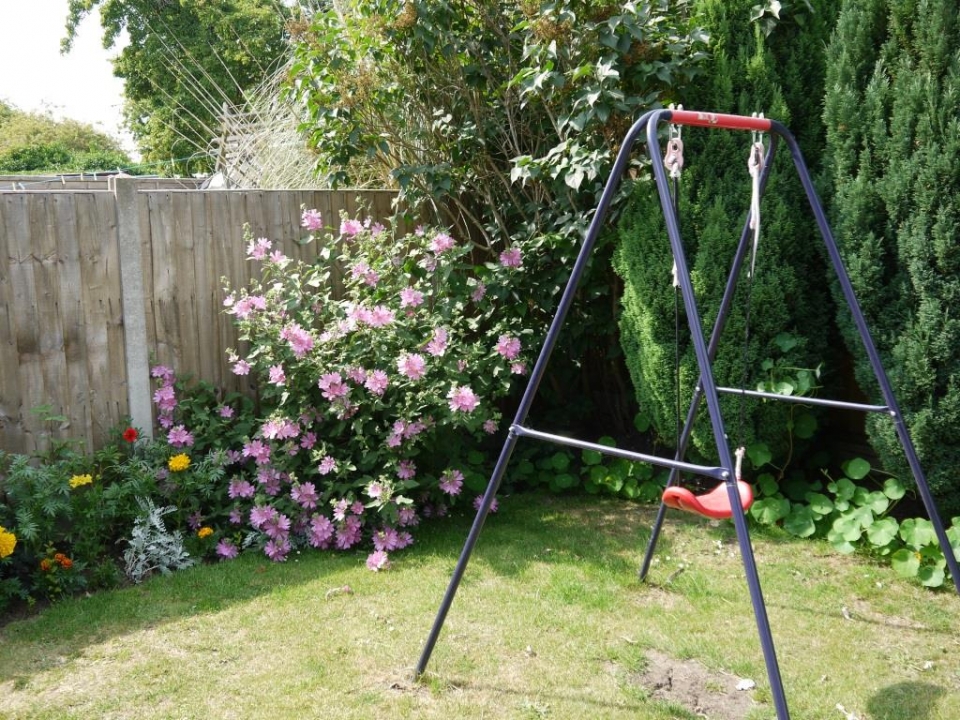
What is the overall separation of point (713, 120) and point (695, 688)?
178 centimetres

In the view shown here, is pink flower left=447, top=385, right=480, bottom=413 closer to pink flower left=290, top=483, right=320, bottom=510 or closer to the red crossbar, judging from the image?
pink flower left=290, top=483, right=320, bottom=510

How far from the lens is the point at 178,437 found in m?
4.06

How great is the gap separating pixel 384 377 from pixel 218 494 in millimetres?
992

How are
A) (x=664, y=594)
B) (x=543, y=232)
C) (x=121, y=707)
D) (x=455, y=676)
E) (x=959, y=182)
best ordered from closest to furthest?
(x=121, y=707), (x=455, y=676), (x=959, y=182), (x=664, y=594), (x=543, y=232)

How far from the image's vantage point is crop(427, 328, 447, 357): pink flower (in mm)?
3979

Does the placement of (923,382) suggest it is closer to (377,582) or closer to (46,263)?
(377,582)

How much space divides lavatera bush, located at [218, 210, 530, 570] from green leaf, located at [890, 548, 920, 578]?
6.04 feet

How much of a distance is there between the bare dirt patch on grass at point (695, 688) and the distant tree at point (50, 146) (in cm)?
2411

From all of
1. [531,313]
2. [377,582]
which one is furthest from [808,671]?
[531,313]

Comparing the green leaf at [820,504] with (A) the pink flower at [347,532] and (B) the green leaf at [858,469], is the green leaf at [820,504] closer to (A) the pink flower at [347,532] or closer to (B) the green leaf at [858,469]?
(B) the green leaf at [858,469]

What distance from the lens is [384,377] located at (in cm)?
389

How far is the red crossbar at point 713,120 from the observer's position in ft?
7.80

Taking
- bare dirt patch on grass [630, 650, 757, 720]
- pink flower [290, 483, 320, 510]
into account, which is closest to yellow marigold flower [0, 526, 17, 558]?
pink flower [290, 483, 320, 510]

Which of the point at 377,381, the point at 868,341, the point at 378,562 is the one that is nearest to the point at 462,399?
the point at 377,381
